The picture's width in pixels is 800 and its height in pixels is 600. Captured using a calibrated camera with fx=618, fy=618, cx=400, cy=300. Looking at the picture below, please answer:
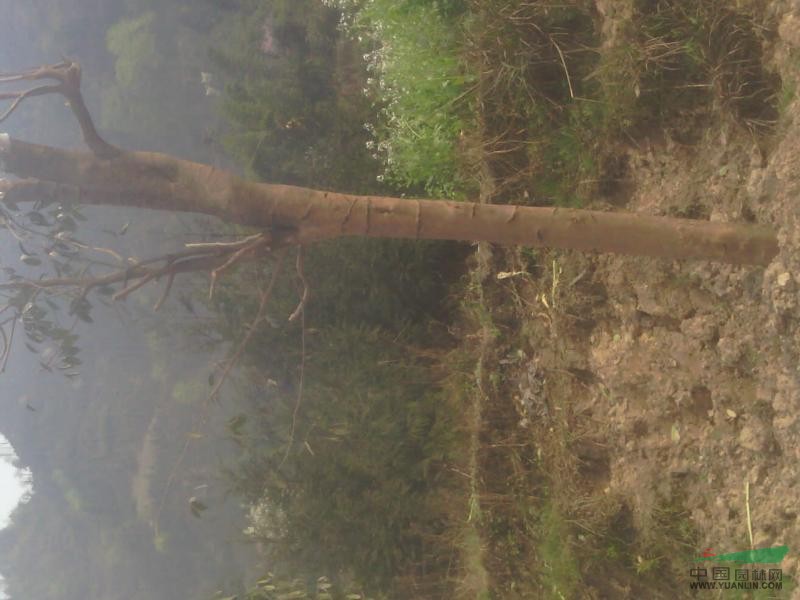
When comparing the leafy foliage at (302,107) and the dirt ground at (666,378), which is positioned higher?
the leafy foliage at (302,107)

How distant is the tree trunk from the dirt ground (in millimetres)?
337

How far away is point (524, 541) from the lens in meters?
4.25

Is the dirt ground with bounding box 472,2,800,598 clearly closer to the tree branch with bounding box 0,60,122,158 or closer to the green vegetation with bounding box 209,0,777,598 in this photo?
the green vegetation with bounding box 209,0,777,598

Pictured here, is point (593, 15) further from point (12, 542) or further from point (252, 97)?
point (12, 542)

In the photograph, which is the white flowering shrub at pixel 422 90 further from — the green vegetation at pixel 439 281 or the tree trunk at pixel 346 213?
the tree trunk at pixel 346 213

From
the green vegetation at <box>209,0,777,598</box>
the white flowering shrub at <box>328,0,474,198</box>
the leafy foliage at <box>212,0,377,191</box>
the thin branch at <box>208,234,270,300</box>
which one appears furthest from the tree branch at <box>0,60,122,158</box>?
Answer: the leafy foliage at <box>212,0,377,191</box>

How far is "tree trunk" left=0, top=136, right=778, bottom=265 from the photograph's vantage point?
2699mm

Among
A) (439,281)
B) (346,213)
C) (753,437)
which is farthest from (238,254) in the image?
(439,281)

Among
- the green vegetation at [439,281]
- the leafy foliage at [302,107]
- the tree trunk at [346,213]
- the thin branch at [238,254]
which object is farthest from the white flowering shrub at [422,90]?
the thin branch at [238,254]

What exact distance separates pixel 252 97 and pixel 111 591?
7900 mm

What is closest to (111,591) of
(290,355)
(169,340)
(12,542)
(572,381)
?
(12,542)

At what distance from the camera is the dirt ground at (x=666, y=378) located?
2734 mm

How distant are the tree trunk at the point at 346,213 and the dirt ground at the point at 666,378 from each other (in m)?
0.34

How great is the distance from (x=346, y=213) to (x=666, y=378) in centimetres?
199
